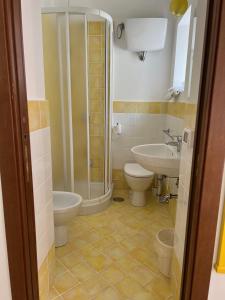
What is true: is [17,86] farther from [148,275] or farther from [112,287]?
[148,275]

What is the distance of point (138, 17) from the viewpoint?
2635 mm

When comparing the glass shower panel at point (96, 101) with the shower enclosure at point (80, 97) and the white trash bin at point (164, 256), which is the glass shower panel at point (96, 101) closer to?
the shower enclosure at point (80, 97)

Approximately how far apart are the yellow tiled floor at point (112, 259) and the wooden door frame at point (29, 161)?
52 centimetres

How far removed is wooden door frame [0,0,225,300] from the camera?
0.83 meters

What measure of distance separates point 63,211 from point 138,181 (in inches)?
40.9

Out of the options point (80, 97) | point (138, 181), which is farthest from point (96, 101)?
point (138, 181)

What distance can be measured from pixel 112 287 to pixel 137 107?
80.3 inches

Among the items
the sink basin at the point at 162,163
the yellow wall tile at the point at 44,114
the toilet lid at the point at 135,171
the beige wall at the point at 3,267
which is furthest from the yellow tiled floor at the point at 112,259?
the yellow wall tile at the point at 44,114

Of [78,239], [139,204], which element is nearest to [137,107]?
[139,204]

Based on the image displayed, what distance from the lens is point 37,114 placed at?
1.16m

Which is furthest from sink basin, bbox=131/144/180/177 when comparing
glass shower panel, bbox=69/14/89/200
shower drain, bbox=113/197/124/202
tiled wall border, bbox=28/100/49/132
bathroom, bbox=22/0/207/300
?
shower drain, bbox=113/197/124/202

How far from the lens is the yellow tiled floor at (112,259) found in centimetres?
151

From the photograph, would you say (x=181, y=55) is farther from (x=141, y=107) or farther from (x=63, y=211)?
(x=63, y=211)

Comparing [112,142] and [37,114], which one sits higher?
[37,114]
